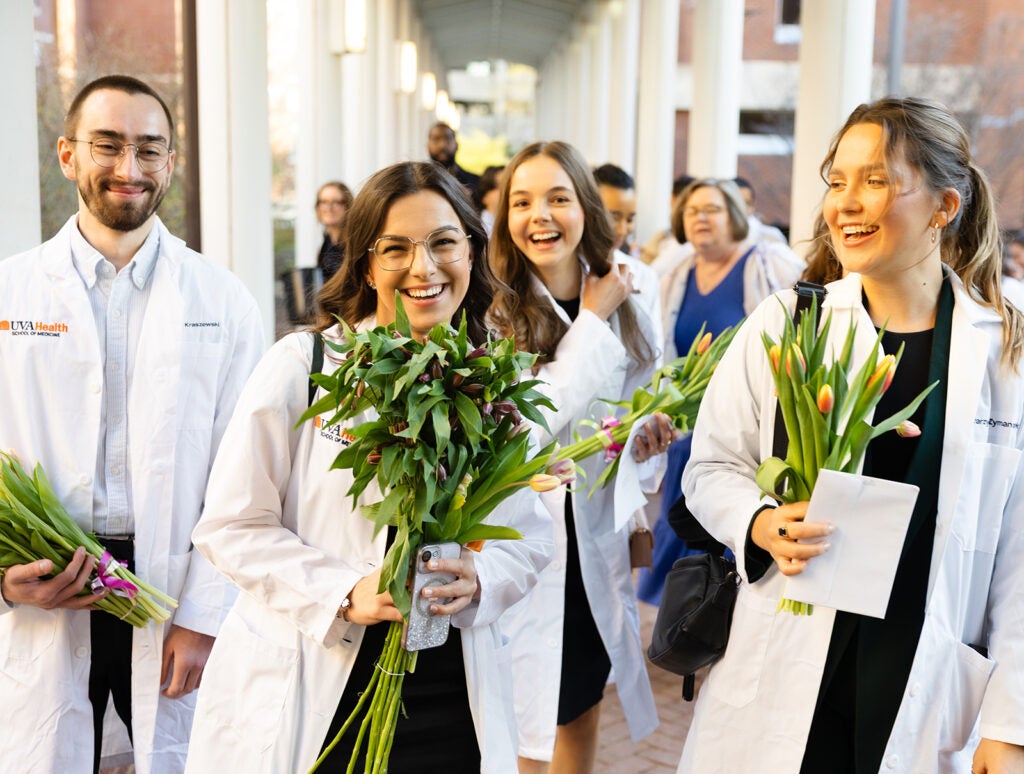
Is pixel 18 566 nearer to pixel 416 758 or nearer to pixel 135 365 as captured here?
pixel 135 365

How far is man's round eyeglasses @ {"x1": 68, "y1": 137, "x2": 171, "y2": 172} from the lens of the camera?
307 cm

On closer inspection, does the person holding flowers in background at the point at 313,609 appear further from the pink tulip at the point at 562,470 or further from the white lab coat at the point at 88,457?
the white lab coat at the point at 88,457

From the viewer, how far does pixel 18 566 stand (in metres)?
2.76

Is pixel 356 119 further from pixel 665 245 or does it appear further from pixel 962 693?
pixel 962 693

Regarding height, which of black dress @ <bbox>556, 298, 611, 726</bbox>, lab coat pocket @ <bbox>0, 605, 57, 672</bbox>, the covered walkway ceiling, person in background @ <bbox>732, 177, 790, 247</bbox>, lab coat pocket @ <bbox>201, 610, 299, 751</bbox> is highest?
the covered walkway ceiling

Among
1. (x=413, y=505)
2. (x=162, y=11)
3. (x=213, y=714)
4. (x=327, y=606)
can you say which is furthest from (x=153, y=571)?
(x=162, y=11)

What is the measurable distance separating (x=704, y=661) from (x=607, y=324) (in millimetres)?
1434

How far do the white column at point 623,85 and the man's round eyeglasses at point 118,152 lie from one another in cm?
1431

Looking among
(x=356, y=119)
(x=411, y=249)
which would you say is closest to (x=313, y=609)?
Answer: (x=411, y=249)

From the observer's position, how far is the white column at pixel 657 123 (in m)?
14.1

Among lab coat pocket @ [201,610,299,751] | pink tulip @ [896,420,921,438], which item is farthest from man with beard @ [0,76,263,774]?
pink tulip @ [896,420,921,438]

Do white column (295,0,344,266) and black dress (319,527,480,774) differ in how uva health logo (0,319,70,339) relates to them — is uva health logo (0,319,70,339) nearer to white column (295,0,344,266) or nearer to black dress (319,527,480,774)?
black dress (319,527,480,774)

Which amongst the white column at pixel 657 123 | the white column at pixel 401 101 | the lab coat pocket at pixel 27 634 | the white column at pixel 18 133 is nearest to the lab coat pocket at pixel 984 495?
Result: the lab coat pocket at pixel 27 634

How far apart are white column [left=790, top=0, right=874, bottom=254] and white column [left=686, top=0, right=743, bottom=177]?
3.85 metres
